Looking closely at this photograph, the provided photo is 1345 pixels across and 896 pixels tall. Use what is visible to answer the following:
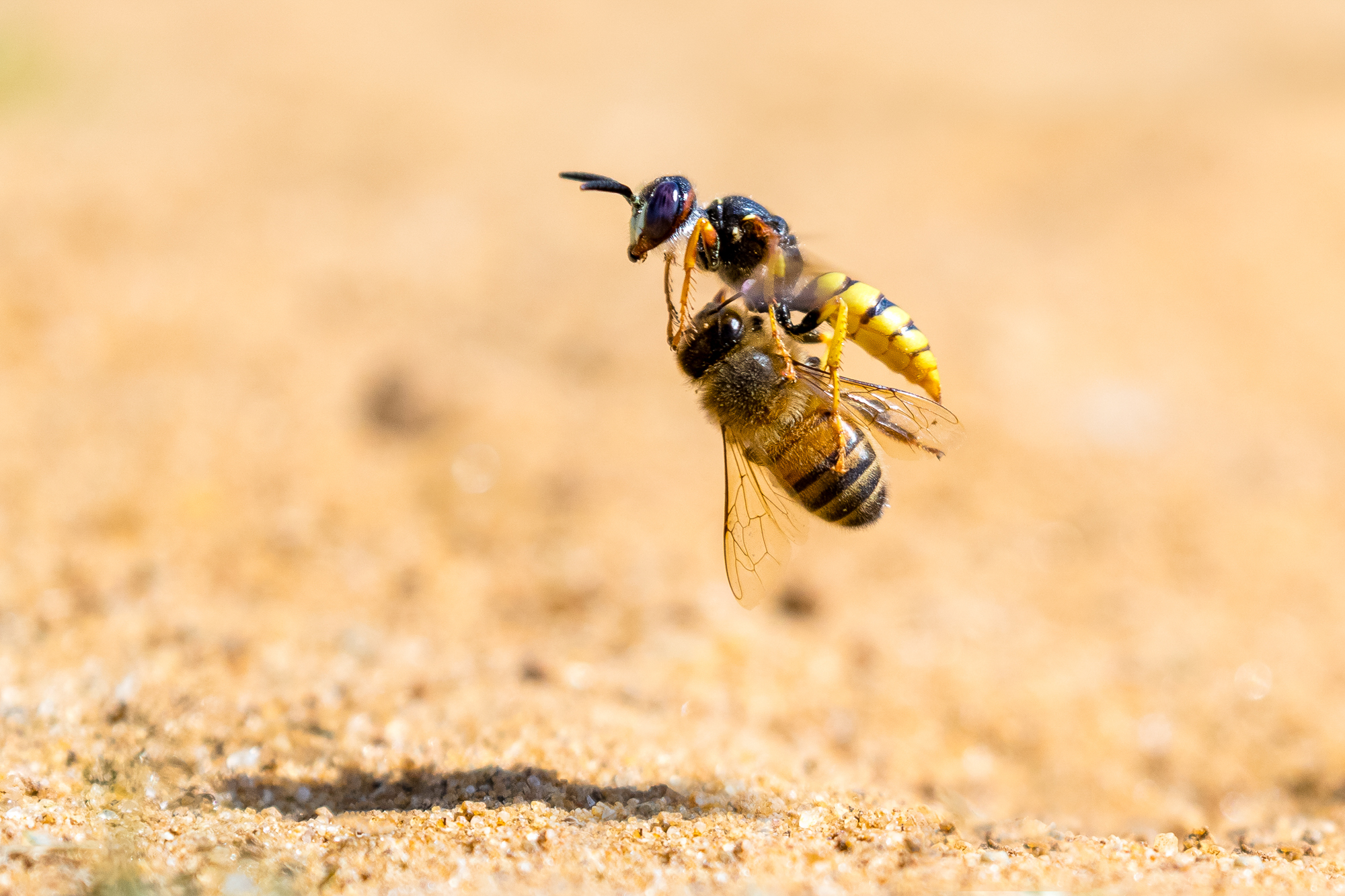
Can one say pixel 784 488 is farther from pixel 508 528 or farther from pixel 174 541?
pixel 174 541

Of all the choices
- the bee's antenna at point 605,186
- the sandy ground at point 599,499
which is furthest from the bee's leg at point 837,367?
the sandy ground at point 599,499

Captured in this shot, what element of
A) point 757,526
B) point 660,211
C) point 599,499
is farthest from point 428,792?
point 599,499

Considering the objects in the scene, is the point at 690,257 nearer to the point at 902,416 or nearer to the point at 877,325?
the point at 877,325

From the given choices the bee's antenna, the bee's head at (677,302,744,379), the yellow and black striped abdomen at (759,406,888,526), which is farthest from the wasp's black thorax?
the yellow and black striped abdomen at (759,406,888,526)

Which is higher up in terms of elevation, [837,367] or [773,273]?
[773,273]

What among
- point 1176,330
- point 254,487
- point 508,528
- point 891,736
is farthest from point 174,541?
point 1176,330

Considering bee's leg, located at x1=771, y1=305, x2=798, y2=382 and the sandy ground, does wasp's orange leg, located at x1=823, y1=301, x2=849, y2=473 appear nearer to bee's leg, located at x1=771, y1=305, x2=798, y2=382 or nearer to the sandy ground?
bee's leg, located at x1=771, y1=305, x2=798, y2=382

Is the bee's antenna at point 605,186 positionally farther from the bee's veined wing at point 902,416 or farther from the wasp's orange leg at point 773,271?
the bee's veined wing at point 902,416

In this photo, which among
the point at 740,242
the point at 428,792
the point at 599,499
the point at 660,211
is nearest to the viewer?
the point at 428,792
